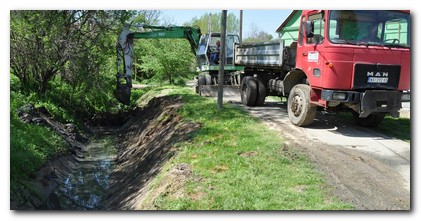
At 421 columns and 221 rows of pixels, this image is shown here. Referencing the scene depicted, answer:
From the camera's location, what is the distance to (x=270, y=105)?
1237 cm

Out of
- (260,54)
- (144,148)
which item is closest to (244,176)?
(144,148)

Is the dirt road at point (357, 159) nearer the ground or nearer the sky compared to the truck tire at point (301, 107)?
nearer the ground

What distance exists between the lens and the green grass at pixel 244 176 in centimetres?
511

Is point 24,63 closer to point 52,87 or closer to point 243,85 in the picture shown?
point 52,87

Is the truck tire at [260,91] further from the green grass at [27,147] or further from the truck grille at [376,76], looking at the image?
the green grass at [27,147]

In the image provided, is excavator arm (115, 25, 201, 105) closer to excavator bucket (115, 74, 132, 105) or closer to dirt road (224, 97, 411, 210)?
excavator bucket (115, 74, 132, 105)

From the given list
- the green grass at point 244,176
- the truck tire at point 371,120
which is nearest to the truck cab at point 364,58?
the truck tire at point 371,120

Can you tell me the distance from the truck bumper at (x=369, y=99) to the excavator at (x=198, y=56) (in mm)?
6300

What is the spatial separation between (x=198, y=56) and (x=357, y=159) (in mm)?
10314

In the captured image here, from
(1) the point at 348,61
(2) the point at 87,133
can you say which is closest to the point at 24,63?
(2) the point at 87,133

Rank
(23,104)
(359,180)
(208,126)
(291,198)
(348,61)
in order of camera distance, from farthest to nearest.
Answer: (23,104)
(208,126)
(348,61)
(359,180)
(291,198)

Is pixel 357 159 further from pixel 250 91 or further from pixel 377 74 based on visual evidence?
pixel 250 91

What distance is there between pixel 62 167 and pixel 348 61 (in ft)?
21.1

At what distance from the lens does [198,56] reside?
16.1m
